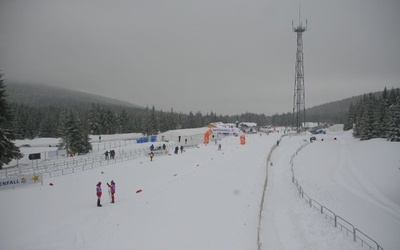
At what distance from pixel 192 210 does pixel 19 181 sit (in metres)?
13.6

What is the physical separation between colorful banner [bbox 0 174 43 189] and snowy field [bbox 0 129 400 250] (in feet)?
1.88

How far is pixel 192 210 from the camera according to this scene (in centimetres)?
1427

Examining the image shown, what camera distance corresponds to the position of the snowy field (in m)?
10.8

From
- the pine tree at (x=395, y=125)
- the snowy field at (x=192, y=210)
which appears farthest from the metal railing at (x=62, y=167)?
the pine tree at (x=395, y=125)

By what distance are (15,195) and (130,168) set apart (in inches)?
454

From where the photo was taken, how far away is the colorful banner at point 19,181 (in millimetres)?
17705

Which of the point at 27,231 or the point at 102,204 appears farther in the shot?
the point at 102,204

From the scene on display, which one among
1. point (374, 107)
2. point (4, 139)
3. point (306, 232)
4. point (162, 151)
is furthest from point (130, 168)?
point (374, 107)

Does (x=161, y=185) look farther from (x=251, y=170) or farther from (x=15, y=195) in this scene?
(x=251, y=170)

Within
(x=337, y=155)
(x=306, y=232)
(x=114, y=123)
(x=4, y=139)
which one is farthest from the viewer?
(x=114, y=123)

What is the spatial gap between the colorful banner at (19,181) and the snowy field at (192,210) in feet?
1.88

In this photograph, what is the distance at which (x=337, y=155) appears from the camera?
4653cm

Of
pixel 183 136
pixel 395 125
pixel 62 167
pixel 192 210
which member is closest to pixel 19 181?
pixel 62 167

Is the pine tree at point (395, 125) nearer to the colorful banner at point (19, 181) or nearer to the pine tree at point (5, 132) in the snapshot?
the colorful banner at point (19, 181)
